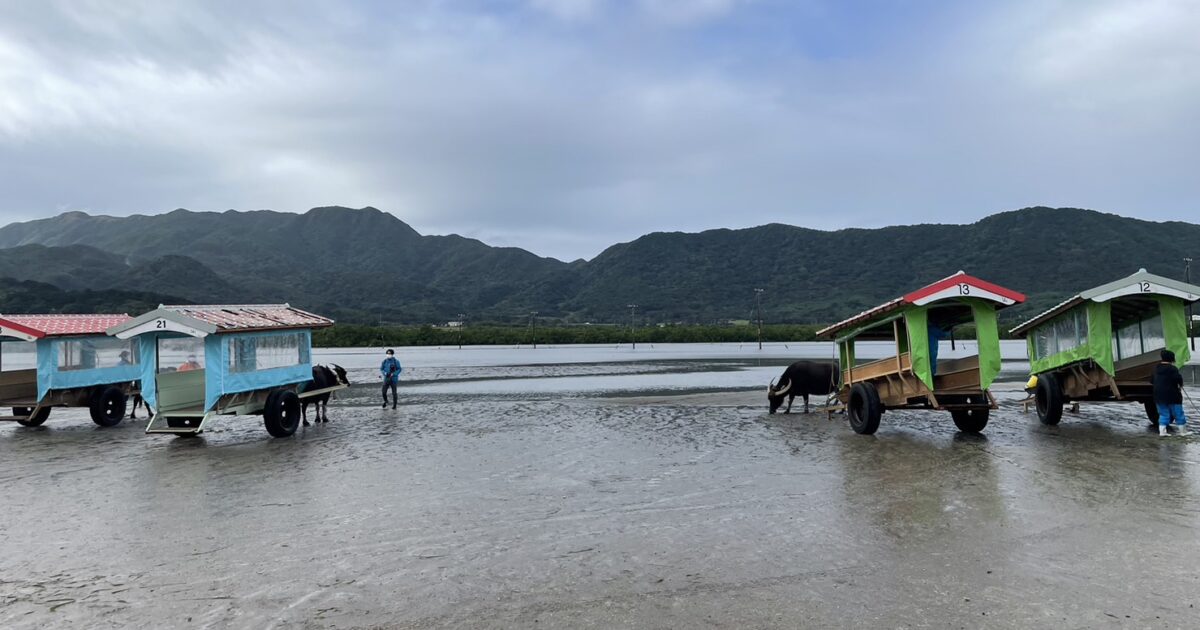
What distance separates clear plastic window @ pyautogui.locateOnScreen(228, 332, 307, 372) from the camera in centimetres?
1423

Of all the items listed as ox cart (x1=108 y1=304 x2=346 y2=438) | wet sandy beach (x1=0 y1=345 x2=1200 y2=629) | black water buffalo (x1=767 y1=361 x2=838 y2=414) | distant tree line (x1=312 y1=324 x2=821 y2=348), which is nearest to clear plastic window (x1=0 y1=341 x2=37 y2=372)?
ox cart (x1=108 y1=304 x2=346 y2=438)

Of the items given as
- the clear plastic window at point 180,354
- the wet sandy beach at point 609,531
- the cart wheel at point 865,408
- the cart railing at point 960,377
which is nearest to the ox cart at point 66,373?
the clear plastic window at point 180,354

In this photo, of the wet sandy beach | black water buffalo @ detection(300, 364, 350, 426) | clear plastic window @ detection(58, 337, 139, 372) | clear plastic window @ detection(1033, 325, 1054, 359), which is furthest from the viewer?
clear plastic window @ detection(58, 337, 139, 372)

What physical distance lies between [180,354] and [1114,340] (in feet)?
66.6

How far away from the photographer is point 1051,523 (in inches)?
279

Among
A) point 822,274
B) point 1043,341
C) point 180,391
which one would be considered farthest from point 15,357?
point 822,274

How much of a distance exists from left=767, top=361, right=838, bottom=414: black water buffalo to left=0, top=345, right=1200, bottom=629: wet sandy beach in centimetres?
410

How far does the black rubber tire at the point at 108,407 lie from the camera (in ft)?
54.5

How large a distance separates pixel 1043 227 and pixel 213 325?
616 feet

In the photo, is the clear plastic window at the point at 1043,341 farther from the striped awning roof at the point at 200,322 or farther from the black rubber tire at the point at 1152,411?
the striped awning roof at the point at 200,322

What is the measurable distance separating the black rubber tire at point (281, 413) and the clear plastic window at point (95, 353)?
6.16 metres

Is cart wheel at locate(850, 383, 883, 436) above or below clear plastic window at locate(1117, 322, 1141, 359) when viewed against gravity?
below

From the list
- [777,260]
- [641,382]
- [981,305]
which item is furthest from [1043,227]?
[981,305]

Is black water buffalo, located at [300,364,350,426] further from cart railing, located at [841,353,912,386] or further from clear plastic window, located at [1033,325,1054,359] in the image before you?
clear plastic window, located at [1033,325,1054,359]
